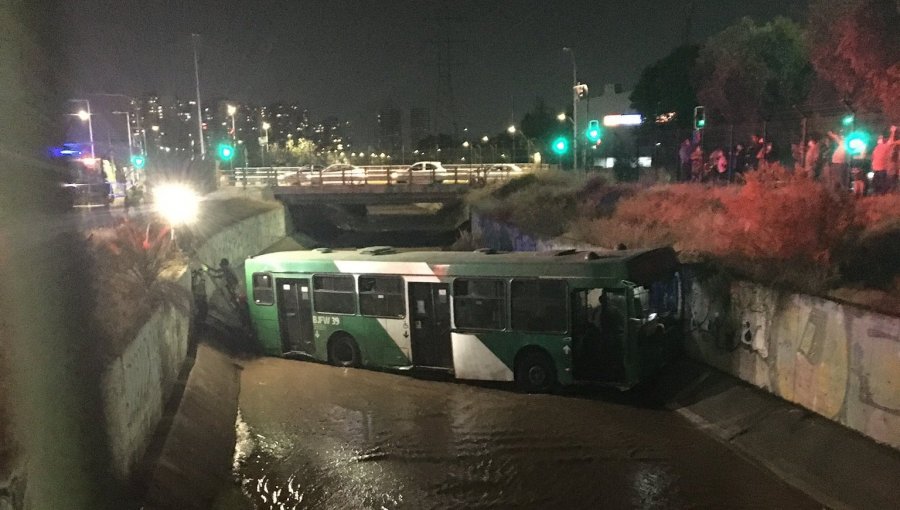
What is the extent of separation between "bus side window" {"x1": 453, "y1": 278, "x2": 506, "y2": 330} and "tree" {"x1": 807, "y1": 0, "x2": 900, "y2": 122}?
12.9 metres

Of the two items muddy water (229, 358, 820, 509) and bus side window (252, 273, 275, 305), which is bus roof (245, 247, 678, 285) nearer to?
bus side window (252, 273, 275, 305)

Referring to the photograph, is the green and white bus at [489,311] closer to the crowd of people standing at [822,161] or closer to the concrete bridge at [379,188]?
the crowd of people standing at [822,161]

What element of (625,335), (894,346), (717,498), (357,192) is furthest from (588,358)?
(357,192)

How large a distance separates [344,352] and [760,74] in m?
33.0

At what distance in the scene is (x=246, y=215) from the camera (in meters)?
31.6

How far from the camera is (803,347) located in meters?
10.2

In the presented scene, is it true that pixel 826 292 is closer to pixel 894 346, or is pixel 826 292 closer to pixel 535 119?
pixel 894 346

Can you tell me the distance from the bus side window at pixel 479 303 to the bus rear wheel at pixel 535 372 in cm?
78

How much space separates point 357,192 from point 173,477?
3379 centimetres

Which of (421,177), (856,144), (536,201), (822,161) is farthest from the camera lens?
(421,177)

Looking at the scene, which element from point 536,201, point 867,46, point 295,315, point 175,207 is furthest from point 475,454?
point 175,207

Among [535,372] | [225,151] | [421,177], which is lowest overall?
[535,372]

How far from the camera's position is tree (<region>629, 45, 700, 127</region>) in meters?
50.5

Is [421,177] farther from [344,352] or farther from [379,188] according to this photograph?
[344,352]
